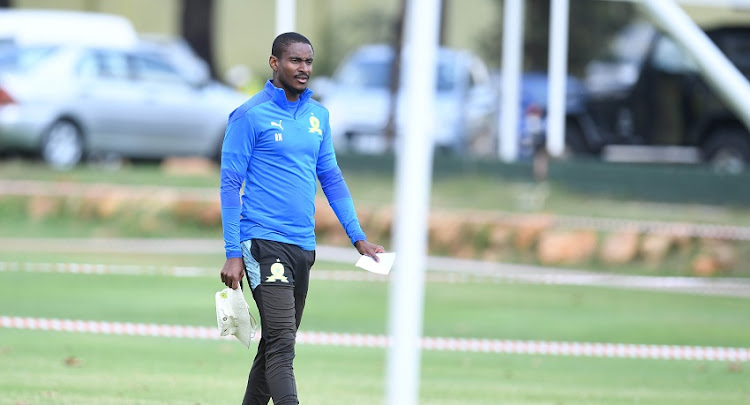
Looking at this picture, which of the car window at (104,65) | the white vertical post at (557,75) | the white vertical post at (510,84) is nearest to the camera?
the white vertical post at (557,75)

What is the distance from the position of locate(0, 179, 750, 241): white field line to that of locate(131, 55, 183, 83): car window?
3.51 m

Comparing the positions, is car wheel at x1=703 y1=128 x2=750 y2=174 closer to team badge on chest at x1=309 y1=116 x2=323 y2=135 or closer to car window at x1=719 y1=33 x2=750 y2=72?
car window at x1=719 y1=33 x2=750 y2=72

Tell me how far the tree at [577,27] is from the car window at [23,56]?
8737mm

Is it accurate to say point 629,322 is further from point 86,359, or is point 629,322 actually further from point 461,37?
point 461,37

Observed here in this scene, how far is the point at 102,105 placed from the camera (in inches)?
892

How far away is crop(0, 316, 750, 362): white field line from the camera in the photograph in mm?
10766

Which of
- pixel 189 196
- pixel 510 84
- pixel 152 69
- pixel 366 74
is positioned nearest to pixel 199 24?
pixel 366 74

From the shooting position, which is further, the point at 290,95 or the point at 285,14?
the point at 285,14

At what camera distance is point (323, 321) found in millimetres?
12430

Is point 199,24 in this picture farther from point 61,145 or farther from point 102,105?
point 61,145

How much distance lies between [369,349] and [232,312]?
4.14 m

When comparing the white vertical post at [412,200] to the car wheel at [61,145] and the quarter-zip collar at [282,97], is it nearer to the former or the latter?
the quarter-zip collar at [282,97]

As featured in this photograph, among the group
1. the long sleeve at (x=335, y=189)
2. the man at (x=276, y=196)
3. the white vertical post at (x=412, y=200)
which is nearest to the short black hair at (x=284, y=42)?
the man at (x=276, y=196)

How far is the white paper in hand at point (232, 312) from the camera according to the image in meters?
6.73
